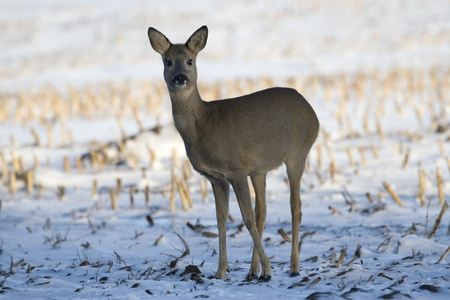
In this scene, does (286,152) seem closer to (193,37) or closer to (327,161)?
(193,37)

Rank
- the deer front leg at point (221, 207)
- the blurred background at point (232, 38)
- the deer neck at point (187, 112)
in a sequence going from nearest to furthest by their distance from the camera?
the deer neck at point (187, 112), the deer front leg at point (221, 207), the blurred background at point (232, 38)

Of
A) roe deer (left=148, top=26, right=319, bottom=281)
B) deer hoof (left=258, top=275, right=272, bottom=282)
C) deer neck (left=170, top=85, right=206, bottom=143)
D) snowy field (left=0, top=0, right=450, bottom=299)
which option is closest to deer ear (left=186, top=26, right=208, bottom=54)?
roe deer (left=148, top=26, right=319, bottom=281)

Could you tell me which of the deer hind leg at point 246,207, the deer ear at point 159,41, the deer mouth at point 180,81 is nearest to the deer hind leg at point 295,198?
the deer hind leg at point 246,207

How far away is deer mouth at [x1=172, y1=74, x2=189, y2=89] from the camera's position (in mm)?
5504

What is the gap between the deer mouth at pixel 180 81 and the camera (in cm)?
550

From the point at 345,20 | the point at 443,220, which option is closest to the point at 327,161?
the point at 443,220

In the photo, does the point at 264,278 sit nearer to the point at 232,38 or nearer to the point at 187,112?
the point at 187,112

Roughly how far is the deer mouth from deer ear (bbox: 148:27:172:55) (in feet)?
1.85

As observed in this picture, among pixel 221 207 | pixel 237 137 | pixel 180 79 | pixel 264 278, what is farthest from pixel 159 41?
pixel 264 278

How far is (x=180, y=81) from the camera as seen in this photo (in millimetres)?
5504

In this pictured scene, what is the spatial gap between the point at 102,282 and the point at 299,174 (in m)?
2.25

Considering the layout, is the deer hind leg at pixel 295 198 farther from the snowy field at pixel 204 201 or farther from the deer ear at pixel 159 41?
the deer ear at pixel 159 41

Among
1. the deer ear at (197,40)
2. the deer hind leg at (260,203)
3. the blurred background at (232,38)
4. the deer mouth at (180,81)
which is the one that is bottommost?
the deer hind leg at (260,203)

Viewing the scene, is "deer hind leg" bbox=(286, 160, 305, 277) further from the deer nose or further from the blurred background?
the blurred background
